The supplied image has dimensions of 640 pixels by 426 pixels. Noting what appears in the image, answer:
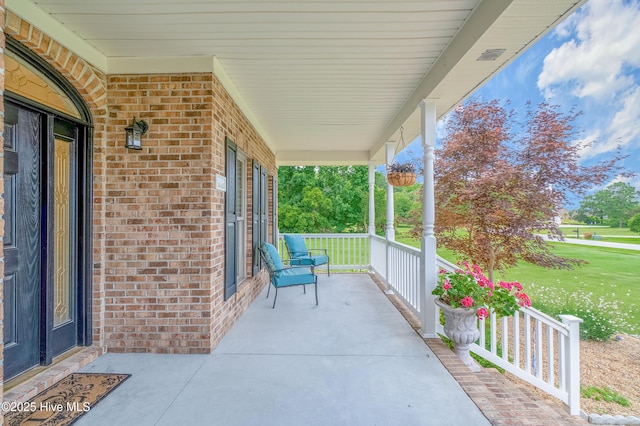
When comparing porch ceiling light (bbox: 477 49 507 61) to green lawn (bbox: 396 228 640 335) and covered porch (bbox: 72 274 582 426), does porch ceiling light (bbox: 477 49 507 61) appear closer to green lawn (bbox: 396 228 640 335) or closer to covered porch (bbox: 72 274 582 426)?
covered porch (bbox: 72 274 582 426)

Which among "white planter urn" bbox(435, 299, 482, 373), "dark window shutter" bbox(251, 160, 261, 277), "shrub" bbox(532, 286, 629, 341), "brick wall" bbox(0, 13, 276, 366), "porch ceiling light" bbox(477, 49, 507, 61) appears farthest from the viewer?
"shrub" bbox(532, 286, 629, 341)

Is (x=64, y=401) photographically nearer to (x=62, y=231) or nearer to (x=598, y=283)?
(x=62, y=231)

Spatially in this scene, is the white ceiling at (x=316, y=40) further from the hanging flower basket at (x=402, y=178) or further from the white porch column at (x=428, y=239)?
the hanging flower basket at (x=402, y=178)

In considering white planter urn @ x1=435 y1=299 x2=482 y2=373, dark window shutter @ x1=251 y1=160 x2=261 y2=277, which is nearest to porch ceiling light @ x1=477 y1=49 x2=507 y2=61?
white planter urn @ x1=435 y1=299 x2=482 y2=373

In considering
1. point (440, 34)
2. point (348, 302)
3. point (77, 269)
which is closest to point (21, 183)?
point (77, 269)

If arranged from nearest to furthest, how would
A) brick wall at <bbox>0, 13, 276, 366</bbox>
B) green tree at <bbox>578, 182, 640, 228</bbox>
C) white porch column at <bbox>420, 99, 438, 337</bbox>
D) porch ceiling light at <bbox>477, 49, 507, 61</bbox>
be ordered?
1. porch ceiling light at <bbox>477, 49, 507, 61</bbox>
2. brick wall at <bbox>0, 13, 276, 366</bbox>
3. white porch column at <bbox>420, 99, 438, 337</bbox>
4. green tree at <bbox>578, 182, 640, 228</bbox>

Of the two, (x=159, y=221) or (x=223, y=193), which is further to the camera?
(x=223, y=193)

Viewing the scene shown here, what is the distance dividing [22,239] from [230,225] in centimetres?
166

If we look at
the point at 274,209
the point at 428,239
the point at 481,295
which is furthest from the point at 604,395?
Answer: the point at 274,209

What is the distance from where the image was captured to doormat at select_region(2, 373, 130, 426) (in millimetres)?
1810

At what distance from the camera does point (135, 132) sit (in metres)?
2.67

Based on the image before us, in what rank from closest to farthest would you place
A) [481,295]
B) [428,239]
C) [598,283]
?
[481,295] < [428,239] < [598,283]

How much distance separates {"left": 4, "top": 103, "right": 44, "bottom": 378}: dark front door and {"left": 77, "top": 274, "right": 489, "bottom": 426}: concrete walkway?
0.54 meters

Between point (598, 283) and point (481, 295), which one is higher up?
point (481, 295)
